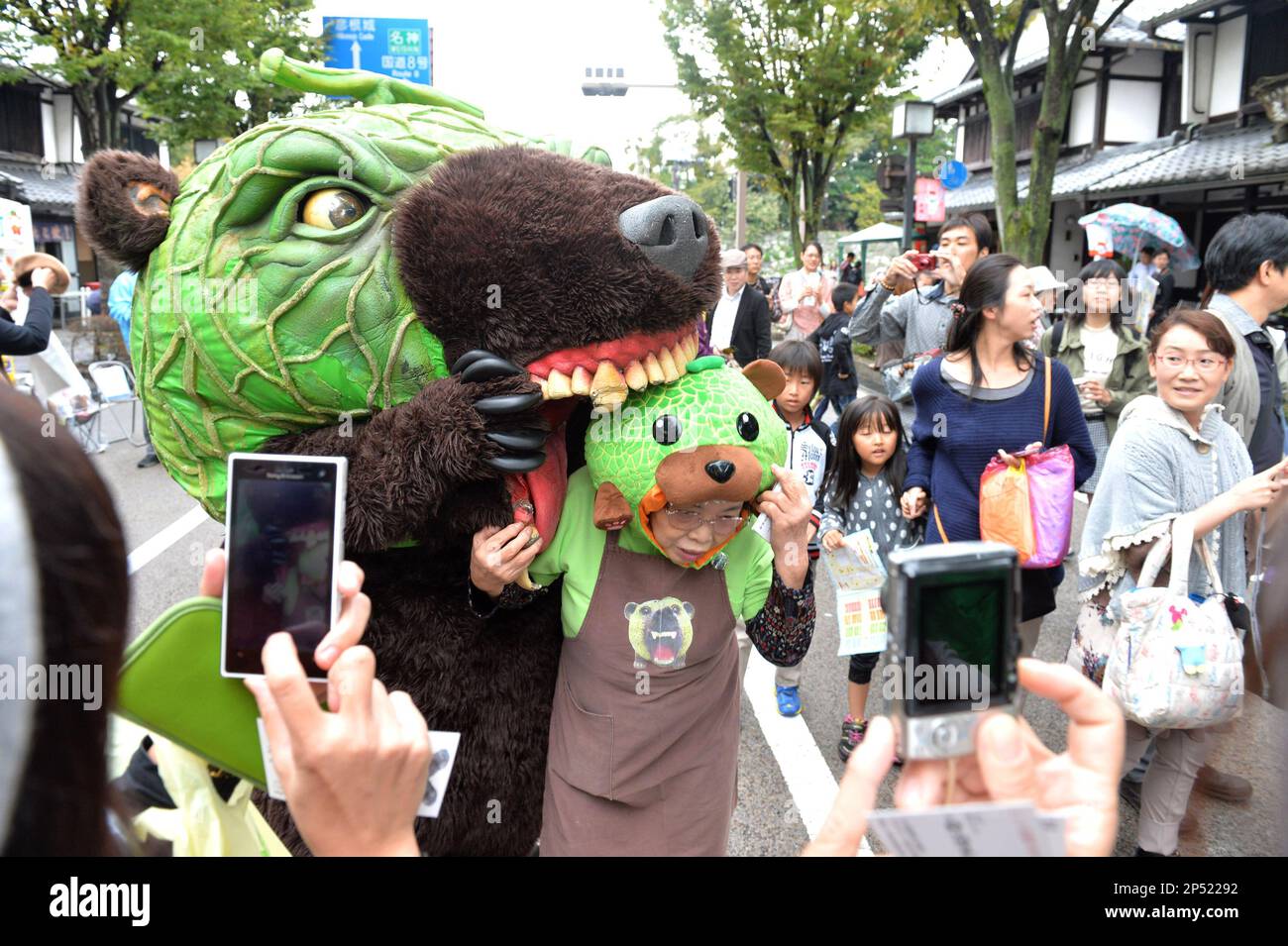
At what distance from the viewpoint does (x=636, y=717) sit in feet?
6.21

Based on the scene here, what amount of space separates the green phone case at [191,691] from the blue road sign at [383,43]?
16950 millimetres

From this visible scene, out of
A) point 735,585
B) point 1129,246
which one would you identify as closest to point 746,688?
point 735,585

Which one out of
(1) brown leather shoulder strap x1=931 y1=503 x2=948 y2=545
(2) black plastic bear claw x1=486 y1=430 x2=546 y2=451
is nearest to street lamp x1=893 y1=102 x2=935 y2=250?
(1) brown leather shoulder strap x1=931 y1=503 x2=948 y2=545

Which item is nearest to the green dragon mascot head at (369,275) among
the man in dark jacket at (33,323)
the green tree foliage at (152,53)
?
the man in dark jacket at (33,323)

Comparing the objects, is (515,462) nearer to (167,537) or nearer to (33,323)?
(33,323)

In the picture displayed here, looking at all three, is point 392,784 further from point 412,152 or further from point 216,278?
point 412,152

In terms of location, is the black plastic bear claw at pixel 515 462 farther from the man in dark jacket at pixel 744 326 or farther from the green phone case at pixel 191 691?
the man in dark jacket at pixel 744 326

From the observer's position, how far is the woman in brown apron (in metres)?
1.79

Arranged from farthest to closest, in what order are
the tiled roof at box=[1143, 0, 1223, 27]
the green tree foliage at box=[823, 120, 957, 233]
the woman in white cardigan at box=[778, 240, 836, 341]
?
the green tree foliage at box=[823, 120, 957, 233]
the tiled roof at box=[1143, 0, 1223, 27]
the woman in white cardigan at box=[778, 240, 836, 341]

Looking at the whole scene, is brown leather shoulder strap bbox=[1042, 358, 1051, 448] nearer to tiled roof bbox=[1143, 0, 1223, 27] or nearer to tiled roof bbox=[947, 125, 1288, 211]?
tiled roof bbox=[947, 125, 1288, 211]

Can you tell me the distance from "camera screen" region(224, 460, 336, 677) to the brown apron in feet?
2.27

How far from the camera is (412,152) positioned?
187cm
